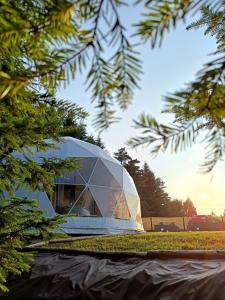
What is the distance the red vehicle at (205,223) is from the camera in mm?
26953

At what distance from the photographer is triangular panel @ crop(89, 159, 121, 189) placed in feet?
66.4

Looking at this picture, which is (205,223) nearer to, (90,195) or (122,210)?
(122,210)

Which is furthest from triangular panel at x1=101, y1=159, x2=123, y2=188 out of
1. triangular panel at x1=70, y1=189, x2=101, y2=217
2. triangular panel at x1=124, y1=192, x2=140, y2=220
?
triangular panel at x1=70, y1=189, x2=101, y2=217

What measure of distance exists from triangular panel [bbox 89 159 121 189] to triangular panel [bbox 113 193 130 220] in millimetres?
856

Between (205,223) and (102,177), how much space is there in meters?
10.9

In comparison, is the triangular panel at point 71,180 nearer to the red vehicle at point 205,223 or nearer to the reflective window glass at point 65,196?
the reflective window glass at point 65,196

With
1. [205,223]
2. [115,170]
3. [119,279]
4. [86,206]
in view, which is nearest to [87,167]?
[115,170]

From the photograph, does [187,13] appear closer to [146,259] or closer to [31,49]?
[31,49]

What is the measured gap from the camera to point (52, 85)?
0.98 metres

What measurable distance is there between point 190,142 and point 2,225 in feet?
12.5

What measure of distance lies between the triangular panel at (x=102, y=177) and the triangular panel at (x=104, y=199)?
13.8 inches

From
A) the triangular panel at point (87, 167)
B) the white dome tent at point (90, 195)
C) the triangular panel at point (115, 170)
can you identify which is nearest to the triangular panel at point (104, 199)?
the white dome tent at point (90, 195)

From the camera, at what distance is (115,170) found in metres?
21.6

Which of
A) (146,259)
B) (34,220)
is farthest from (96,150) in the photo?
(34,220)
